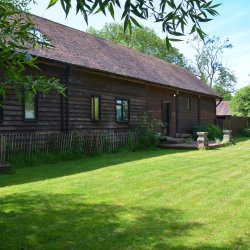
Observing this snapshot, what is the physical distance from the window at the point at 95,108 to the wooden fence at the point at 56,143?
151cm

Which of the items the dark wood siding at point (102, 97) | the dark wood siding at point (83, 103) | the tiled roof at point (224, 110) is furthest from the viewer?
the tiled roof at point (224, 110)

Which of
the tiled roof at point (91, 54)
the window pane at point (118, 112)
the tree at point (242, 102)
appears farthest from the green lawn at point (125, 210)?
the tree at point (242, 102)

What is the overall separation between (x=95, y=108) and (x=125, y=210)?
1273 cm

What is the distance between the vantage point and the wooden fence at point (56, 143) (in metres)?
13.1

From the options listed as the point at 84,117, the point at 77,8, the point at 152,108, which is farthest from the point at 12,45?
the point at 152,108

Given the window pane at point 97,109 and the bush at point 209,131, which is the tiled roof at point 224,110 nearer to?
the bush at point 209,131

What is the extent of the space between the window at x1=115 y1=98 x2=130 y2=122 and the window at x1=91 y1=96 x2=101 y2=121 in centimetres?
155

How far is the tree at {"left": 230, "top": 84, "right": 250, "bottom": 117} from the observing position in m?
42.1

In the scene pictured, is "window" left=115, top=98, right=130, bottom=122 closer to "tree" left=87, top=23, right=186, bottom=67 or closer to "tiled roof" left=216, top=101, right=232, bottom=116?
"tiled roof" left=216, top=101, right=232, bottom=116

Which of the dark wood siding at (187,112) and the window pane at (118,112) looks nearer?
the window pane at (118,112)

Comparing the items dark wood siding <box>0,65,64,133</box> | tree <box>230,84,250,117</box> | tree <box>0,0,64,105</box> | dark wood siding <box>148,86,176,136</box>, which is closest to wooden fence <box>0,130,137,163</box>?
dark wood siding <box>0,65,64,133</box>

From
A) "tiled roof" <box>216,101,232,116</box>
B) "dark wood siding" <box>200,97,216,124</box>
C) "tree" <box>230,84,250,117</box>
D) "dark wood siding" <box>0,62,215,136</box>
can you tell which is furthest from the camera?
"tiled roof" <box>216,101,232,116</box>

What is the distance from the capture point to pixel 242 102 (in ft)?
141

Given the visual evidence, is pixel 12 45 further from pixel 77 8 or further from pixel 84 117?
pixel 84 117
